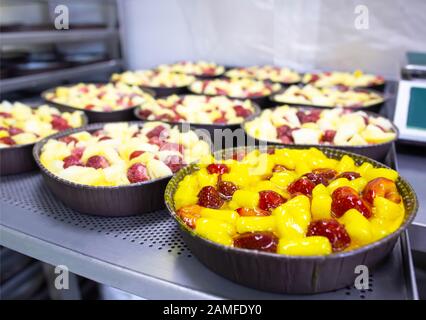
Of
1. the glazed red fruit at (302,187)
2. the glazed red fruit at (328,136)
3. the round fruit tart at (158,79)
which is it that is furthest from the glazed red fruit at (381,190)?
the round fruit tart at (158,79)

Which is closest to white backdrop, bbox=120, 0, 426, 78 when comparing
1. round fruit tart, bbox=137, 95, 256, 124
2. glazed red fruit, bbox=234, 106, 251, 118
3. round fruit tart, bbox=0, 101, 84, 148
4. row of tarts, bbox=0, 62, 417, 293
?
row of tarts, bbox=0, 62, 417, 293

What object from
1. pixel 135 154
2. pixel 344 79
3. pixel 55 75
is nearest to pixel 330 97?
pixel 344 79

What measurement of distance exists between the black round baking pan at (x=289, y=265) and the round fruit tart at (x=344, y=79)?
1499 mm

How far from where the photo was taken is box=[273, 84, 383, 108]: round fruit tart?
191 centimetres

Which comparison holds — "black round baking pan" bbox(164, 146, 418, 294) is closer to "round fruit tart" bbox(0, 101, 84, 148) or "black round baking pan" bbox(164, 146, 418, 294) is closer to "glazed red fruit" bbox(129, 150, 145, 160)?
"glazed red fruit" bbox(129, 150, 145, 160)

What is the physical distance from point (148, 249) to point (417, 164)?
3.63ft

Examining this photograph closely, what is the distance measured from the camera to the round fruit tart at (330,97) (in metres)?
1.91

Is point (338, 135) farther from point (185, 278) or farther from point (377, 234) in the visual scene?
point (185, 278)

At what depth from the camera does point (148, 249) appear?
3.39 feet

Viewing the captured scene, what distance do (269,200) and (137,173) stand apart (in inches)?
16.2

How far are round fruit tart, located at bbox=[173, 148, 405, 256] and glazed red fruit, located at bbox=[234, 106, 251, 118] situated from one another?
2.04ft

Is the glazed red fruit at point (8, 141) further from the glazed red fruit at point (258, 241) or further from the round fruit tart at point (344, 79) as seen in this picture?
the round fruit tart at point (344, 79)

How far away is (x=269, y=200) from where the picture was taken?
38.1 inches
